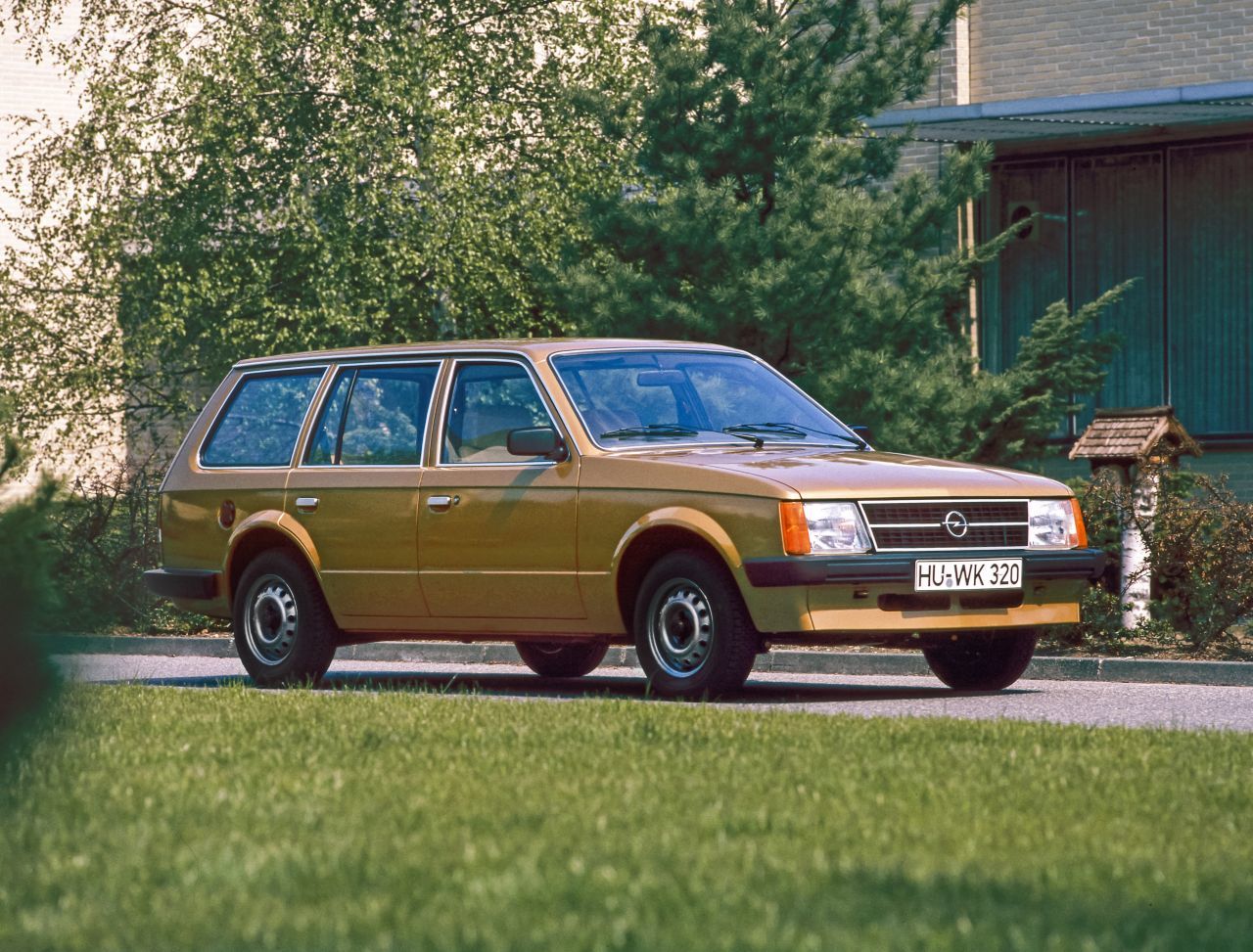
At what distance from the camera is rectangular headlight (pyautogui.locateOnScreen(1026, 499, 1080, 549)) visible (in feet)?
35.0

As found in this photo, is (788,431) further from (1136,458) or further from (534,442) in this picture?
(1136,458)

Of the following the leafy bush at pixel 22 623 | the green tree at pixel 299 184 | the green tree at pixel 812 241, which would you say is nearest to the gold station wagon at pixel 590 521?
the green tree at pixel 812 241

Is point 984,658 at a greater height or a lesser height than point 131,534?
greater

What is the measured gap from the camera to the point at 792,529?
9859mm

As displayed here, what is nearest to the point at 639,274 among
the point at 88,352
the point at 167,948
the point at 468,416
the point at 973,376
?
the point at 973,376

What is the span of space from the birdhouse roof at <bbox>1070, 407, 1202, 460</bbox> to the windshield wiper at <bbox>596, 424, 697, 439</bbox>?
155 inches

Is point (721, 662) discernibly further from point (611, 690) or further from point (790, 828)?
point (790, 828)

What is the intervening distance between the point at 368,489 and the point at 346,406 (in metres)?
0.60

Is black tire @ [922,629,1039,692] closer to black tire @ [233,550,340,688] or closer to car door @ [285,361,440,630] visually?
car door @ [285,361,440,630]

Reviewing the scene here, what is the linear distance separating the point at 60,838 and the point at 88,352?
20.7 meters

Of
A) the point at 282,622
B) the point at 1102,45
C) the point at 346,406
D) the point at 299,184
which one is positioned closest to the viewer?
the point at 282,622

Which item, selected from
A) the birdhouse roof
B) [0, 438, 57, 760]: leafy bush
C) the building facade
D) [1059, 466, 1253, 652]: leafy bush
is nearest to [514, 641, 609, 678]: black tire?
[1059, 466, 1253, 652]: leafy bush

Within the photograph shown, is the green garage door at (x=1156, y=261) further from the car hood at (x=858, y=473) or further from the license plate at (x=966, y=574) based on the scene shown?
the license plate at (x=966, y=574)

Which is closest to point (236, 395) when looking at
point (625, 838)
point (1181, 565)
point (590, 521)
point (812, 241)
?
point (590, 521)
